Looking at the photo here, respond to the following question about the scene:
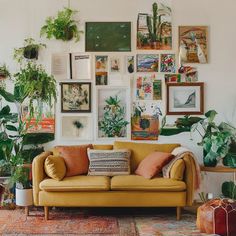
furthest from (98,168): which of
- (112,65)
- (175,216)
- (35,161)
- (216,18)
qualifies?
(216,18)

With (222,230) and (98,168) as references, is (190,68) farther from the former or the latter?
(222,230)

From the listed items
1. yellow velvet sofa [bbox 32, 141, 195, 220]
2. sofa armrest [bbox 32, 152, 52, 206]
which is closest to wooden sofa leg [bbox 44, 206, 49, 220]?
yellow velvet sofa [bbox 32, 141, 195, 220]

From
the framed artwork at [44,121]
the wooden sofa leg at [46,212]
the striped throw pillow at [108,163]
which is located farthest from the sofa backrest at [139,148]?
the wooden sofa leg at [46,212]

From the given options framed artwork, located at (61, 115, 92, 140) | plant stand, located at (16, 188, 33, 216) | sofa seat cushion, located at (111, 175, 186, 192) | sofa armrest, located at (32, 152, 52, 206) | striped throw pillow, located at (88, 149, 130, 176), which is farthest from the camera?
framed artwork, located at (61, 115, 92, 140)

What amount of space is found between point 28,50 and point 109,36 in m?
1.05

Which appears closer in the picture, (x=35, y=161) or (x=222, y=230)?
(x=222, y=230)

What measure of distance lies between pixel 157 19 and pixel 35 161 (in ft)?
7.81

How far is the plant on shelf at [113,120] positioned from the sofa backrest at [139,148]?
28 cm

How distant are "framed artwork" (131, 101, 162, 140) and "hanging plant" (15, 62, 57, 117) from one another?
107 centimetres

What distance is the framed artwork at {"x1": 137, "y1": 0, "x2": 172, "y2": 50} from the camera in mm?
5367

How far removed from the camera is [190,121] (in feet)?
17.0

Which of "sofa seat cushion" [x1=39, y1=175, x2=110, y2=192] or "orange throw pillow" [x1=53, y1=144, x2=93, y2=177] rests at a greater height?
"orange throw pillow" [x1=53, y1=144, x2=93, y2=177]

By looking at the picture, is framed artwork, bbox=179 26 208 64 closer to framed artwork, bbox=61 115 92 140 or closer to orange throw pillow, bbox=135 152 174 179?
orange throw pillow, bbox=135 152 174 179

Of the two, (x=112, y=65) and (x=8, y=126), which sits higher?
(x=112, y=65)
